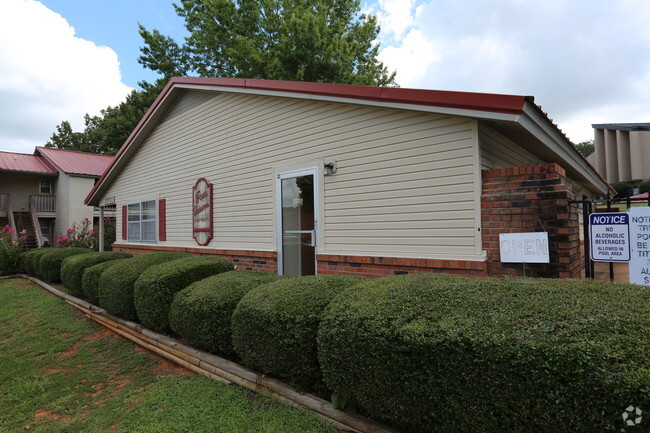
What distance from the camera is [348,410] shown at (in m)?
2.49

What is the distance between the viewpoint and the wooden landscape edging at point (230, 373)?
239cm

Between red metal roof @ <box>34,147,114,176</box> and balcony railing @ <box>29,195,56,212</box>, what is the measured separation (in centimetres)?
230

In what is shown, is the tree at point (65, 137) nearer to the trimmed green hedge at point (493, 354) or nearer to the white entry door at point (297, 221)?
the white entry door at point (297, 221)

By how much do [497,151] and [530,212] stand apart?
1121 mm

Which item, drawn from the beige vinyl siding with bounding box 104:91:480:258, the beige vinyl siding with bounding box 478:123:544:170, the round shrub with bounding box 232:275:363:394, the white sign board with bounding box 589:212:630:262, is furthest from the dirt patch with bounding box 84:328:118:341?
the white sign board with bounding box 589:212:630:262

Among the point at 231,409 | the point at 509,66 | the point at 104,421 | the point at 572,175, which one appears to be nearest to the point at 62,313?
the point at 104,421

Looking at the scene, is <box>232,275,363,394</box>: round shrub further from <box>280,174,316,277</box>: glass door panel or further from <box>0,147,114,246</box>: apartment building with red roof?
<box>0,147,114,246</box>: apartment building with red roof

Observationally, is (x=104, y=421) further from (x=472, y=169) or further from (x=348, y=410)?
(x=472, y=169)

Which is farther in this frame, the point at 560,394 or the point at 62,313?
the point at 62,313

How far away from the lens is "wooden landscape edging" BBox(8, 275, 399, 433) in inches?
94.1

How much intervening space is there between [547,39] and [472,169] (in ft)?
23.9

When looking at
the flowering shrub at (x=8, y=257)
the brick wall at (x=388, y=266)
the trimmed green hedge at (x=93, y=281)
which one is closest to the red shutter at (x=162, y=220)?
the trimmed green hedge at (x=93, y=281)

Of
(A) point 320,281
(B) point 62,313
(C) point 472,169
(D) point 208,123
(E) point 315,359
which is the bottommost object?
(B) point 62,313

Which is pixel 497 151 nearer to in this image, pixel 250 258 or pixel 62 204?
pixel 250 258
